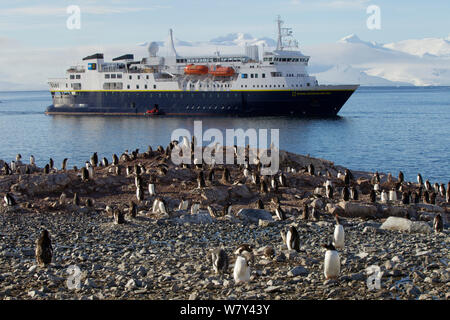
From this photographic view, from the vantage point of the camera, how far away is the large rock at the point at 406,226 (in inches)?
476

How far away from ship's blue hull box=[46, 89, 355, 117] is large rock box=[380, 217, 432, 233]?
166 ft

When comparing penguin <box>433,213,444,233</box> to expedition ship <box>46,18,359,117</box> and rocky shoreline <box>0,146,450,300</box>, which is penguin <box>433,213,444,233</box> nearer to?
rocky shoreline <box>0,146,450,300</box>

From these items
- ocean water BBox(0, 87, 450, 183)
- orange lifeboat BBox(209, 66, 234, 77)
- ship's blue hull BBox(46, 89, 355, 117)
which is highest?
orange lifeboat BBox(209, 66, 234, 77)

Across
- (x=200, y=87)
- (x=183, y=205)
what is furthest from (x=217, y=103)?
(x=183, y=205)

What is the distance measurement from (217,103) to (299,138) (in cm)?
1844

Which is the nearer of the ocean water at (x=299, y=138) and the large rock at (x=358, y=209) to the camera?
the large rock at (x=358, y=209)

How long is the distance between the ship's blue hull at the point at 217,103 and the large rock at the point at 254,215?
49720 mm

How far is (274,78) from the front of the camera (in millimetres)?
62438

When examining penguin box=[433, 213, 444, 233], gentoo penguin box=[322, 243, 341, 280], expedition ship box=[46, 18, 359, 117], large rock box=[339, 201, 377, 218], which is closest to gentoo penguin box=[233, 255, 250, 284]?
gentoo penguin box=[322, 243, 341, 280]

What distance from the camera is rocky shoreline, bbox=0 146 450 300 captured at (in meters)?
8.16

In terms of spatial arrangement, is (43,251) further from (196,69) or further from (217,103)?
(196,69)

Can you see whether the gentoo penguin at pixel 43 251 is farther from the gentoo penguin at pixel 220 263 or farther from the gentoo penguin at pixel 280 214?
the gentoo penguin at pixel 280 214

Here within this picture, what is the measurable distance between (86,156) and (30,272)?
3069cm

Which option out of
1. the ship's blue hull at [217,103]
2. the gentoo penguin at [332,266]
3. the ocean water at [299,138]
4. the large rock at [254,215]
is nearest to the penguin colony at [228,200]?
the large rock at [254,215]
